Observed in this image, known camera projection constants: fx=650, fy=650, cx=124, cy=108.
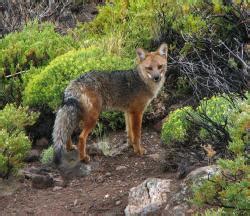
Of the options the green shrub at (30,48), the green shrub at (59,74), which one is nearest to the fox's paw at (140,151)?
the green shrub at (59,74)

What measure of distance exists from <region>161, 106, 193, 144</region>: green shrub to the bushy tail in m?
1.06

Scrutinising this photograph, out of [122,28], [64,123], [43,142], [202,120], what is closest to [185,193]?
[202,120]

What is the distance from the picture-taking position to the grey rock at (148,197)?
587cm

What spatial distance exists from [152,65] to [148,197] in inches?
101

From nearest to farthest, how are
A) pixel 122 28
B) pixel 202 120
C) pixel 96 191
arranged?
1. pixel 202 120
2. pixel 96 191
3. pixel 122 28

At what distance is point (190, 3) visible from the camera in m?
10.7

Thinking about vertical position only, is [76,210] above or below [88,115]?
below

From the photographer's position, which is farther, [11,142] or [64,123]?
[64,123]

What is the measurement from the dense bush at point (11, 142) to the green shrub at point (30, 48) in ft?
8.05

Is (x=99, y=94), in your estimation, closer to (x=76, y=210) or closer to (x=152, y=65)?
(x=152, y=65)

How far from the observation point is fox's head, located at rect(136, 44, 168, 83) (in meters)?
8.16

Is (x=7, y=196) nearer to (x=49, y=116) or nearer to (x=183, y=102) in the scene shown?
(x=49, y=116)

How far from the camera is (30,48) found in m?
10.5

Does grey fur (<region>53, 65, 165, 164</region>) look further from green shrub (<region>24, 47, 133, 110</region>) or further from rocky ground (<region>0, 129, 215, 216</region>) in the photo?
green shrub (<region>24, 47, 133, 110</region>)
